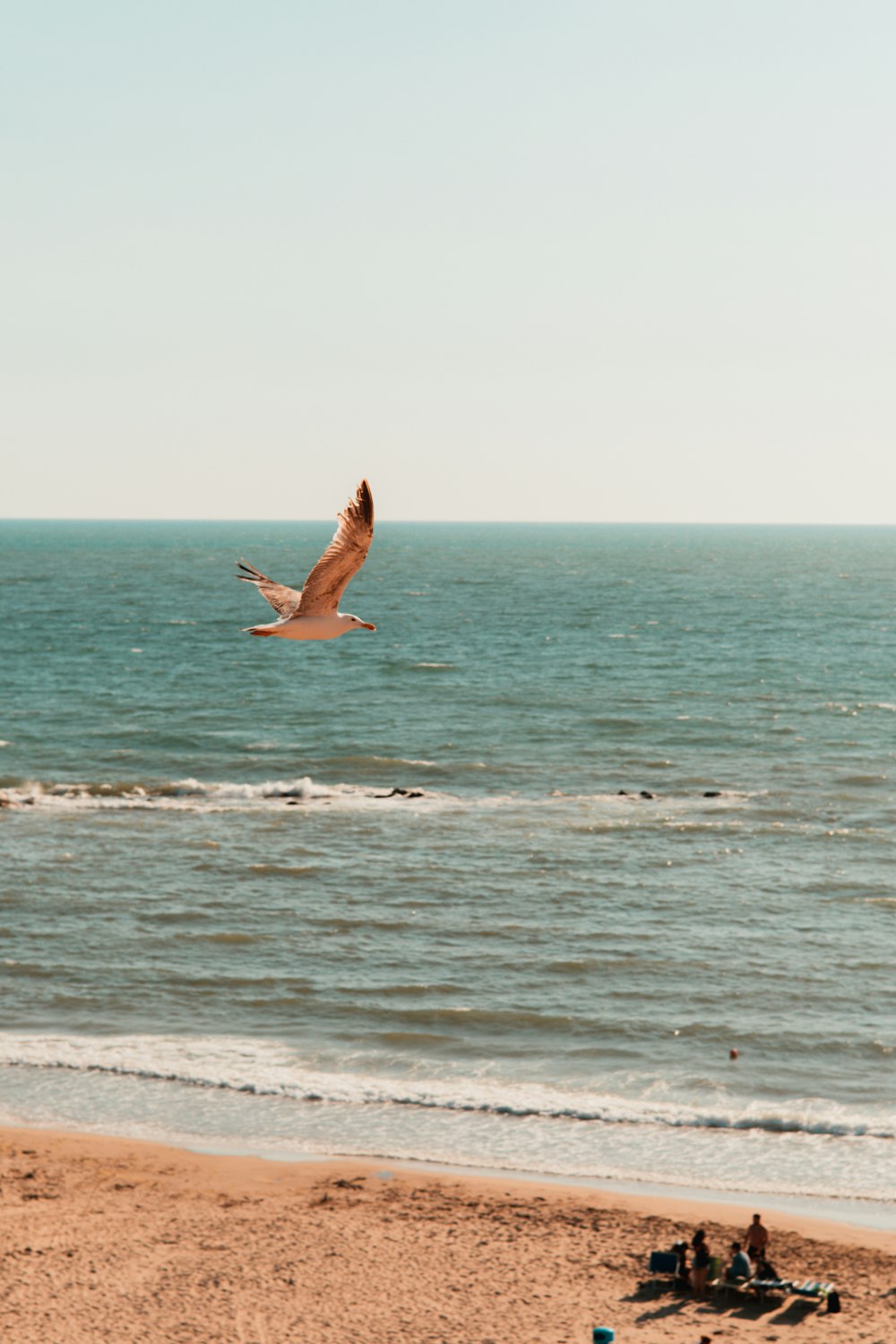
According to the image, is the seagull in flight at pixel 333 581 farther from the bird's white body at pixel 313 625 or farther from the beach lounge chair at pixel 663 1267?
the beach lounge chair at pixel 663 1267

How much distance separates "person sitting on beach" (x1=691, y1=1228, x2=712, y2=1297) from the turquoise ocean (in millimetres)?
3264

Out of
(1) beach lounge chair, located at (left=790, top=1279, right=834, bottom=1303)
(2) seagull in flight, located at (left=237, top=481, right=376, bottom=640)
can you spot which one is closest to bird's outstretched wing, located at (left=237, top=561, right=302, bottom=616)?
(2) seagull in flight, located at (left=237, top=481, right=376, bottom=640)

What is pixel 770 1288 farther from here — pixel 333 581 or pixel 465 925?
pixel 465 925

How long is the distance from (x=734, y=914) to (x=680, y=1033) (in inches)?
299

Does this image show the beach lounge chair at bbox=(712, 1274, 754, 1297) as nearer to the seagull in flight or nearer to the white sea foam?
the white sea foam

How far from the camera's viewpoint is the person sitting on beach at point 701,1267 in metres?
16.6

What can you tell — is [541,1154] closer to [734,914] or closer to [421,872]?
[734,914]

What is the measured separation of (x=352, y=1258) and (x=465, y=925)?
14.7 m

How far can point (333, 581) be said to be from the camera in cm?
1226

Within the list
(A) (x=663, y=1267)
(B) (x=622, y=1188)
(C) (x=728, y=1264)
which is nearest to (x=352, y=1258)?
(A) (x=663, y=1267)

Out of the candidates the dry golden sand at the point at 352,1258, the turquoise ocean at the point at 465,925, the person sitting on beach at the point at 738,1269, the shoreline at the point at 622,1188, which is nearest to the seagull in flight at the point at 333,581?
the dry golden sand at the point at 352,1258

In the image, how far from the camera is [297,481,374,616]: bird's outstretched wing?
38.5 feet

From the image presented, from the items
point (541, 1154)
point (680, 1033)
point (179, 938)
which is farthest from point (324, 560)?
point (179, 938)

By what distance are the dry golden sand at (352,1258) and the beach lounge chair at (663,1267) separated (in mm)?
239
